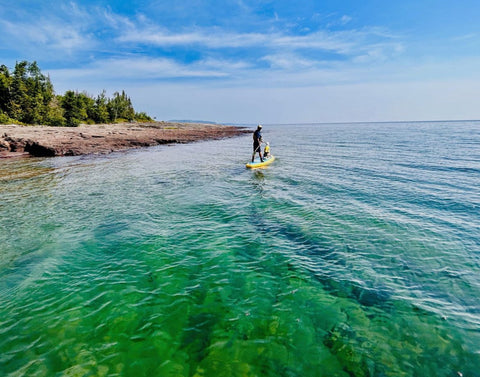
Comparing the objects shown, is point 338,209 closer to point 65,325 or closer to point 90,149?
point 65,325

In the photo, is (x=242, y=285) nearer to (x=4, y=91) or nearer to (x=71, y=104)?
(x=4, y=91)

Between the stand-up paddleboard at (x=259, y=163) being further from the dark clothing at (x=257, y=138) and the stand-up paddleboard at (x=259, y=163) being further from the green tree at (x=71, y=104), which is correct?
the green tree at (x=71, y=104)

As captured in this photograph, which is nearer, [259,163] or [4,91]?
[259,163]

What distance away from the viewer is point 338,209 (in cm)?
1326

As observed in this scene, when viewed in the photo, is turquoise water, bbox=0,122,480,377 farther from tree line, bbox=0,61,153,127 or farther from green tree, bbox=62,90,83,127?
green tree, bbox=62,90,83,127

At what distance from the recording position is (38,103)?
65125mm

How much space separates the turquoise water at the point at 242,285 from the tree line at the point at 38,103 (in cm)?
6030

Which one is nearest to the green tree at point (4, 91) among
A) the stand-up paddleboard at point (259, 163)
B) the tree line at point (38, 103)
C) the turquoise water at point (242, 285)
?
the tree line at point (38, 103)

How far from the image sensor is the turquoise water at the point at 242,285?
198 inches

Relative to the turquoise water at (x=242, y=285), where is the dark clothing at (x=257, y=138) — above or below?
above

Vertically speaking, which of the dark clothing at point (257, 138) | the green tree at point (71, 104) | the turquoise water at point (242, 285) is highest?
the green tree at point (71, 104)

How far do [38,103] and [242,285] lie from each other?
79.8m

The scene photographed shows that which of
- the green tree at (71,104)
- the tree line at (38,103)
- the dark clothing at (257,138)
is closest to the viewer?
the dark clothing at (257,138)

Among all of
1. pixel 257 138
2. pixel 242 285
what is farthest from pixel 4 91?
pixel 242 285
